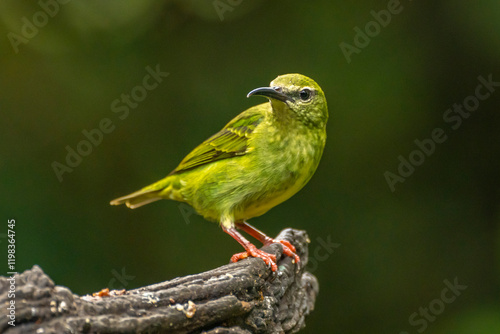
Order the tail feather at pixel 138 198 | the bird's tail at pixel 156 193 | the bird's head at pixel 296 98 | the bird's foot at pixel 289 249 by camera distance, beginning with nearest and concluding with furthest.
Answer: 1. the bird's foot at pixel 289 249
2. the bird's head at pixel 296 98
3. the bird's tail at pixel 156 193
4. the tail feather at pixel 138 198

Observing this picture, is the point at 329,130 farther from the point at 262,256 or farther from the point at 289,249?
the point at 262,256

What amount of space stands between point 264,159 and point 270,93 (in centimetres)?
44

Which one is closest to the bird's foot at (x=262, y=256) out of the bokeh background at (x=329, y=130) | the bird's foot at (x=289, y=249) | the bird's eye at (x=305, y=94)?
the bird's foot at (x=289, y=249)

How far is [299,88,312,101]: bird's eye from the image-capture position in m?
3.84

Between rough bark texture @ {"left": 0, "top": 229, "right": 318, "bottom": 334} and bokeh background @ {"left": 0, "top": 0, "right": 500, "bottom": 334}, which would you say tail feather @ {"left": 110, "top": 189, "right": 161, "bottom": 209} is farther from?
rough bark texture @ {"left": 0, "top": 229, "right": 318, "bottom": 334}

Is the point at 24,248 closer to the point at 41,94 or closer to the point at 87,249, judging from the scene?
the point at 87,249

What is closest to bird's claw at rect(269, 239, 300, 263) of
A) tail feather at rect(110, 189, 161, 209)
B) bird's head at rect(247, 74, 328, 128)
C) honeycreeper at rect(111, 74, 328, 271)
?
honeycreeper at rect(111, 74, 328, 271)

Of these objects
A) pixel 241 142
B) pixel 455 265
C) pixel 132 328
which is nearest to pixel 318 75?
pixel 241 142

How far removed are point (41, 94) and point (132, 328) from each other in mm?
3775

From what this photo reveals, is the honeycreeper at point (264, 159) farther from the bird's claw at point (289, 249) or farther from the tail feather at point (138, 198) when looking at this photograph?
the tail feather at point (138, 198)

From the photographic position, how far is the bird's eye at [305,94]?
12.6 feet

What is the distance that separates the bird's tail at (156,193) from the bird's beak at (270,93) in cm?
101

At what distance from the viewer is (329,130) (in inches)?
218

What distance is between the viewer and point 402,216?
544 cm
